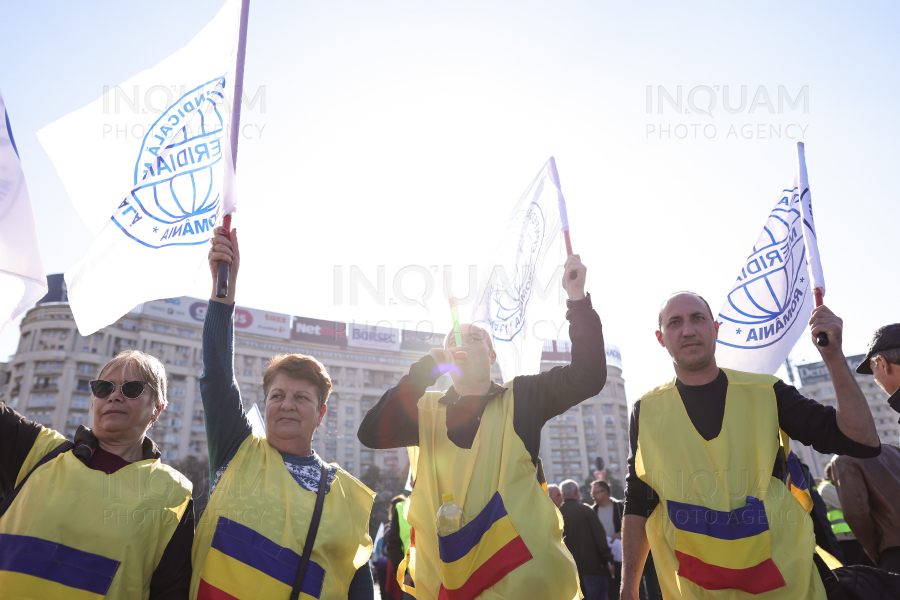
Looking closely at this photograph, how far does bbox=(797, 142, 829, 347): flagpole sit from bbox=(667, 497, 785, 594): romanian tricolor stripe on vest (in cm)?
86

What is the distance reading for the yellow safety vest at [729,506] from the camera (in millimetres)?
2432

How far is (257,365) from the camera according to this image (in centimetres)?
7069

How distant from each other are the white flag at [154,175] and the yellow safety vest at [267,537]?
1330 millimetres

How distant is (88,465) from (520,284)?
138 inches

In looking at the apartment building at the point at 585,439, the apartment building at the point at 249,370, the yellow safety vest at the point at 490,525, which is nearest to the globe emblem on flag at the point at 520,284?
the yellow safety vest at the point at 490,525

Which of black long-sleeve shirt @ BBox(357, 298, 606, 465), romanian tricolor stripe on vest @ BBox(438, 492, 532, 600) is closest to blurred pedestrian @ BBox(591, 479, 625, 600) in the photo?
black long-sleeve shirt @ BBox(357, 298, 606, 465)

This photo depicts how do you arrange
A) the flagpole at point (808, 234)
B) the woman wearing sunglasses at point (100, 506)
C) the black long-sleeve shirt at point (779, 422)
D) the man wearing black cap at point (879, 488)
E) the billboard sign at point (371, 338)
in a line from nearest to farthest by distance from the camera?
the woman wearing sunglasses at point (100, 506)
the black long-sleeve shirt at point (779, 422)
the flagpole at point (808, 234)
the man wearing black cap at point (879, 488)
the billboard sign at point (371, 338)

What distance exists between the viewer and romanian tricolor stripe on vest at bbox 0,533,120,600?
2.11 metres

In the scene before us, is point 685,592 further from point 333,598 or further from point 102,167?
point 102,167

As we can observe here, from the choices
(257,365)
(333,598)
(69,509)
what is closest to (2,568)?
(69,509)

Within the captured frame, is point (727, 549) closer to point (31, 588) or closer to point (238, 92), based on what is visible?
point (31, 588)

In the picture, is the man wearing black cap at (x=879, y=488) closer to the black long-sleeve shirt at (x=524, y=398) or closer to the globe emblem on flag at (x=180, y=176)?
the black long-sleeve shirt at (x=524, y=398)

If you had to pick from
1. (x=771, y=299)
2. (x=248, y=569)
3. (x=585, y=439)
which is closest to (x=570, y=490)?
(x=771, y=299)

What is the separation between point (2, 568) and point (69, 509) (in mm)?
267
